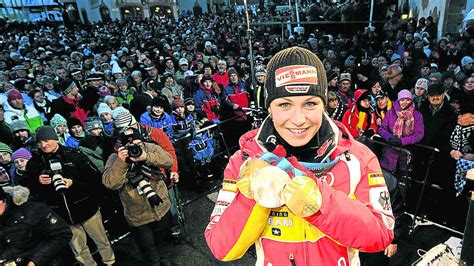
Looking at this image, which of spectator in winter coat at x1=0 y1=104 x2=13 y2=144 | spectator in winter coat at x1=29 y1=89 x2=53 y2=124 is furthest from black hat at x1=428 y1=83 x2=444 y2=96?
spectator in winter coat at x1=29 y1=89 x2=53 y2=124

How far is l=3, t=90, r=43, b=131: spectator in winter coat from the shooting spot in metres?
6.55

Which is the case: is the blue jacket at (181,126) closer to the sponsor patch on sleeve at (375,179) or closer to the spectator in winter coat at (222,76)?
the spectator in winter coat at (222,76)

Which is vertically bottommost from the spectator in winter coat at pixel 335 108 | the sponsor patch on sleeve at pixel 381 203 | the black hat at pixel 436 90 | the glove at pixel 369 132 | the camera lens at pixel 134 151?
the glove at pixel 369 132

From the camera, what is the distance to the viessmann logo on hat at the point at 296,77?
1416 mm

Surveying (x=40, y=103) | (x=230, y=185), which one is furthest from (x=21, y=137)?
(x=230, y=185)

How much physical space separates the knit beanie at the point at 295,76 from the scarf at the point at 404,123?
165 inches

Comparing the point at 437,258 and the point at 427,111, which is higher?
the point at 427,111

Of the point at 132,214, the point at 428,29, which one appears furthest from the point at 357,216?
the point at 428,29

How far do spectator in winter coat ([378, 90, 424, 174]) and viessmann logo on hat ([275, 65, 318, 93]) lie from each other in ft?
12.6

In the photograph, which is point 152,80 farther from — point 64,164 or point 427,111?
point 427,111

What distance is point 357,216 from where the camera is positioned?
4.00 feet

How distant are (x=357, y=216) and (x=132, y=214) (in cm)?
312

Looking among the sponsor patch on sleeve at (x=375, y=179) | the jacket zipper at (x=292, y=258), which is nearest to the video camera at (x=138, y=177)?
the jacket zipper at (x=292, y=258)

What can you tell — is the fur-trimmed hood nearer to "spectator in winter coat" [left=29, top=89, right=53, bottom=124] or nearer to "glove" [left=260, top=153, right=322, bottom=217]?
Result: "glove" [left=260, top=153, right=322, bottom=217]
